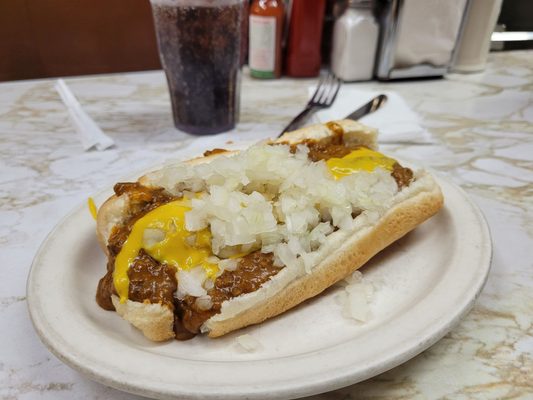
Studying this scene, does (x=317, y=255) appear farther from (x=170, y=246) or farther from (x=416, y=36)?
(x=416, y=36)

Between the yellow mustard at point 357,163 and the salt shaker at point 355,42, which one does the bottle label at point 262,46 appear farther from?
the yellow mustard at point 357,163

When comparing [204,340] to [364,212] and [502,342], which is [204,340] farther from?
[502,342]

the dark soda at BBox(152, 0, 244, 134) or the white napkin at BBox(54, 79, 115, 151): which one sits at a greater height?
the dark soda at BBox(152, 0, 244, 134)

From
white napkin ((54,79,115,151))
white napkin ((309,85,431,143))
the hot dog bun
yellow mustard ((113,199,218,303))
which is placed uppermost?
yellow mustard ((113,199,218,303))

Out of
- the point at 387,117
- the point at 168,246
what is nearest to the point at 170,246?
the point at 168,246

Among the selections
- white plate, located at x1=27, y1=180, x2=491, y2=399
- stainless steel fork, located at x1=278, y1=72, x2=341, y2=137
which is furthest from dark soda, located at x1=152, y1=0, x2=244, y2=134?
white plate, located at x1=27, y1=180, x2=491, y2=399

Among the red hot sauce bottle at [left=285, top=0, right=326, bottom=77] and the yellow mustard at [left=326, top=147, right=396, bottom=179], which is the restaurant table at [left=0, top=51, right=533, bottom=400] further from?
the yellow mustard at [left=326, top=147, right=396, bottom=179]

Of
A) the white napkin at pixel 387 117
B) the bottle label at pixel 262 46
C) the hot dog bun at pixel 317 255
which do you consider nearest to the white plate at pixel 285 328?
the hot dog bun at pixel 317 255
